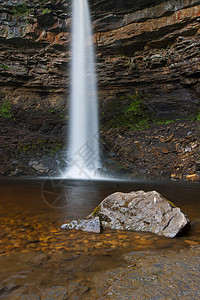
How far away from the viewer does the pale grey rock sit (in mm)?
3096

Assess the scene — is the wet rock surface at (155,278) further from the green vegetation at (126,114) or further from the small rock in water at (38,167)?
the green vegetation at (126,114)

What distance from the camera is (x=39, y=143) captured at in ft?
57.2

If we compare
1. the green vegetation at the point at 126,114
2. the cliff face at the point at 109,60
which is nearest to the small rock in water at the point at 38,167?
the cliff face at the point at 109,60

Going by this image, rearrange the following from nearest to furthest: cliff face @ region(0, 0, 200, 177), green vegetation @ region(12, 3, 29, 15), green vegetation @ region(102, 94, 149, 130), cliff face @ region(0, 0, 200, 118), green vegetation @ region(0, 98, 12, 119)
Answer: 1. cliff face @ region(0, 0, 200, 118)
2. cliff face @ region(0, 0, 200, 177)
3. green vegetation @ region(102, 94, 149, 130)
4. green vegetation @ region(0, 98, 12, 119)
5. green vegetation @ region(12, 3, 29, 15)

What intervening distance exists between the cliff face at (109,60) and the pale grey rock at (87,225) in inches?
622

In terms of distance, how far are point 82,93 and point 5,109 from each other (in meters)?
7.77

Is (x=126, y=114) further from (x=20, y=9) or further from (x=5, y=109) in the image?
(x=20, y=9)

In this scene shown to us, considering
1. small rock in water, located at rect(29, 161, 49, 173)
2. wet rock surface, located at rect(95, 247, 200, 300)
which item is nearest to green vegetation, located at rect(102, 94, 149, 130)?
small rock in water, located at rect(29, 161, 49, 173)

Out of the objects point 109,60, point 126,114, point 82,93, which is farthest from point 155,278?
point 109,60

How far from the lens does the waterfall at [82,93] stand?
18.4 m

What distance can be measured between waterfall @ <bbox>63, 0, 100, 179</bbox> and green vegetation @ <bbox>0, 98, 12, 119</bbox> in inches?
234

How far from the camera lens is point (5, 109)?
20.0 meters

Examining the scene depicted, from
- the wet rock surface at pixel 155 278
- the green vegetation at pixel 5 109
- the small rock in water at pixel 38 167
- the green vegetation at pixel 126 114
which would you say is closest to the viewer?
the wet rock surface at pixel 155 278

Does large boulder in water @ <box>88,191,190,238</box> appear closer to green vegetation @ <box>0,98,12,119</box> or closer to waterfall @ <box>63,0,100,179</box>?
waterfall @ <box>63,0,100,179</box>
